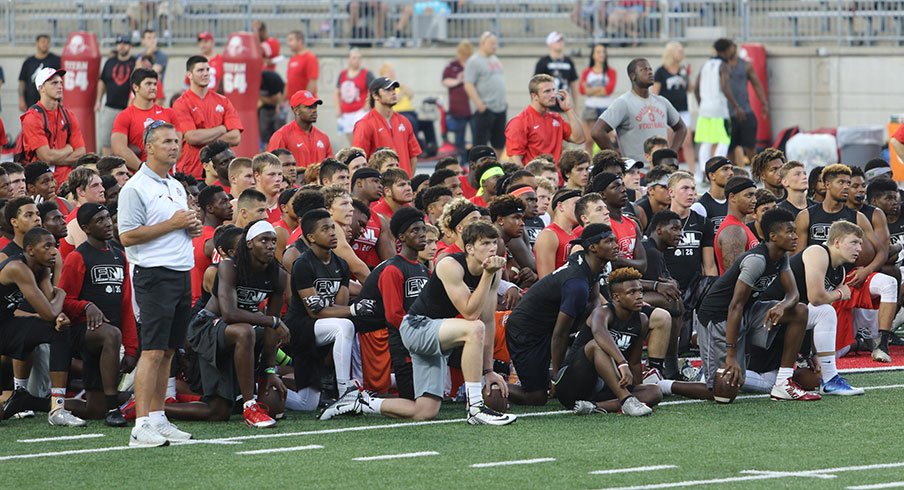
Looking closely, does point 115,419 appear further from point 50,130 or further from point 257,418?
point 50,130

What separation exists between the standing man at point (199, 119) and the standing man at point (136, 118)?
47 cm

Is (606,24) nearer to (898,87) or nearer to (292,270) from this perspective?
(898,87)

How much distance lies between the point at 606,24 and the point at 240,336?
1838 centimetres

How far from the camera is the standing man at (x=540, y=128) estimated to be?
16.2 meters

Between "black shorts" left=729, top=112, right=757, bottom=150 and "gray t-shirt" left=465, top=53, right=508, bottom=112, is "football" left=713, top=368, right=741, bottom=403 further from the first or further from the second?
"gray t-shirt" left=465, top=53, right=508, bottom=112

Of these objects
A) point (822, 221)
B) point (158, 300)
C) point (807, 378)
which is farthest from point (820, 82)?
point (158, 300)

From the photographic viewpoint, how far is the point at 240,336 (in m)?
10.2

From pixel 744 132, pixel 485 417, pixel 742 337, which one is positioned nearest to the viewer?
pixel 485 417

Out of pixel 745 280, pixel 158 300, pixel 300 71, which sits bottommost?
pixel 745 280

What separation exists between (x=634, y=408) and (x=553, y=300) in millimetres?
979

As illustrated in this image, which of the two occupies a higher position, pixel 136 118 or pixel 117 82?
pixel 117 82

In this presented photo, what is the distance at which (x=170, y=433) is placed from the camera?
31.3 ft

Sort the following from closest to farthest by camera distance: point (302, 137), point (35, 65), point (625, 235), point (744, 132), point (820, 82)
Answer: point (625, 235) → point (302, 137) → point (744, 132) → point (35, 65) → point (820, 82)

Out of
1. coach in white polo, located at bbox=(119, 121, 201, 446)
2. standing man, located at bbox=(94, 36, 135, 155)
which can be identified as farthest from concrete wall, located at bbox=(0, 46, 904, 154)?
coach in white polo, located at bbox=(119, 121, 201, 446)
